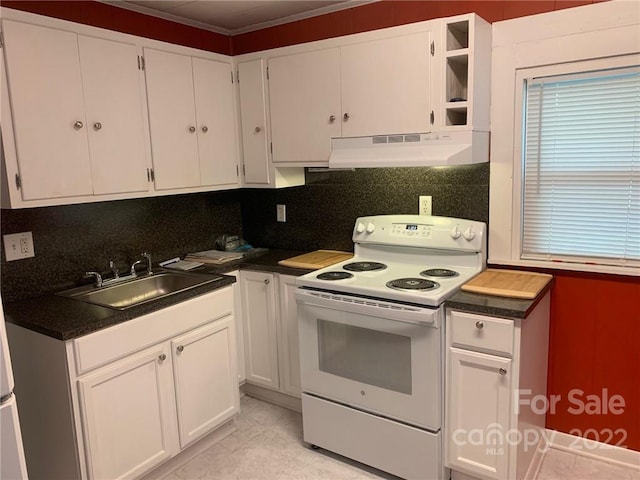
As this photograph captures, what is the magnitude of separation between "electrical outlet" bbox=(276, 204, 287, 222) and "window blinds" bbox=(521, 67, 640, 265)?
155cm

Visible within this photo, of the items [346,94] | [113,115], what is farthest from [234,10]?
[113,115]

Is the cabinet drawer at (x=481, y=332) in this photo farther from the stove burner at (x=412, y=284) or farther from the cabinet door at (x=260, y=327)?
the cabinet door at (x=260, y=327)

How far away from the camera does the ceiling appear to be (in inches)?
107

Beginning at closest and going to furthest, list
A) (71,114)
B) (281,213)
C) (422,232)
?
(71,114), (422,232), (281,213)

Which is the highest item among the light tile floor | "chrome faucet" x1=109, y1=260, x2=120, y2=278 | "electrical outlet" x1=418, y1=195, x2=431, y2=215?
"electrical outlet" x1=418, y1=195, x2=431, y2=215

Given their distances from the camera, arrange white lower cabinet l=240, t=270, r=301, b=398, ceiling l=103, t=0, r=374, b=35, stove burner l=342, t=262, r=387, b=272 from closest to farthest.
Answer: stove burner l=342, t=262, r=387, b=272 < ceiling l=103, t=0, r=374, b=35 < white lower cabinet l=240, t=270, r=301, b=398

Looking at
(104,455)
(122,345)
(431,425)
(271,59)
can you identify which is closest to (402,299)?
(431,425)

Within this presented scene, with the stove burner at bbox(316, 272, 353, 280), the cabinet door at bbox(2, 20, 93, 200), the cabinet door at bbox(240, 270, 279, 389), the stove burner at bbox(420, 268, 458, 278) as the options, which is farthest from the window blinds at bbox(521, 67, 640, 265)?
the cabinet door at bbox(2, 20, 93, 200)

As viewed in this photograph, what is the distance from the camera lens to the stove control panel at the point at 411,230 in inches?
104

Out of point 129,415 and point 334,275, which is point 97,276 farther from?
point 334,275

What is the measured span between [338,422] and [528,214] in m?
1.43

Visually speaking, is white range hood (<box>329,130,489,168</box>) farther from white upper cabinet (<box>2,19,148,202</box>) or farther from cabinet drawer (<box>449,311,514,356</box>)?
white upper cabinet (<box>2,19,148,202</box>)

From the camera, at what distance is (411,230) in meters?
2.69

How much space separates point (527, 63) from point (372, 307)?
4.55 feet
